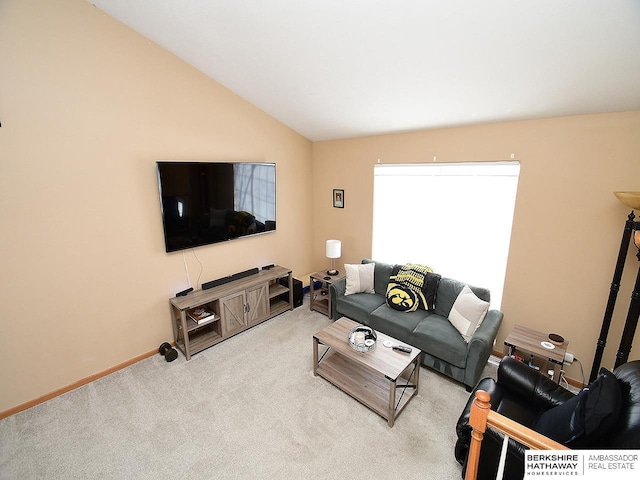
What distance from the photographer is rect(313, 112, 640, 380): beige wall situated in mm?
2502

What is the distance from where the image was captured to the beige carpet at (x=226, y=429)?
2072 millimetres

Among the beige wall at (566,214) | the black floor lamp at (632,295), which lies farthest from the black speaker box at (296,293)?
the black floor lamp at (632,295)

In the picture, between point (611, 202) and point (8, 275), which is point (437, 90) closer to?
point (611, 202)

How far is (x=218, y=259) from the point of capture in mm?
3795

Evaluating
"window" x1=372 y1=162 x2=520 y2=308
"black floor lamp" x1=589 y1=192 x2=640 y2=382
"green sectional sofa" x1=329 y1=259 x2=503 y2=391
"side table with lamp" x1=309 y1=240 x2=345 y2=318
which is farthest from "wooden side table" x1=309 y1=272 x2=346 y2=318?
"black floor lamp" x1=589 y1=192 x2=640 y2=382

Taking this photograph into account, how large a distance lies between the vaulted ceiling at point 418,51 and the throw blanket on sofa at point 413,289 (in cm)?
176

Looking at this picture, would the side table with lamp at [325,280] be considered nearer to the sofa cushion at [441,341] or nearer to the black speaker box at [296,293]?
the black speaker box at [296,293]

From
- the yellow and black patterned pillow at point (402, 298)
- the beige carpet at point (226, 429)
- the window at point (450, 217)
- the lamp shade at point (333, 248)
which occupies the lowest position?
the beige carpet at point (226, 429)

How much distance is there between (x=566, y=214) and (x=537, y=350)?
1.30m

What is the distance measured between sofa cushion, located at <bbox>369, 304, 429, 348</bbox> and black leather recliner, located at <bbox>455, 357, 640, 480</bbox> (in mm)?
903

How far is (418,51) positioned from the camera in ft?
7.22

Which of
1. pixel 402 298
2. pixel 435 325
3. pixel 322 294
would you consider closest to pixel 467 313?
pixel 435 325

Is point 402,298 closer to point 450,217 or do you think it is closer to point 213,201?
point 450,217

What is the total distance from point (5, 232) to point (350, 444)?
3253 millimetres
